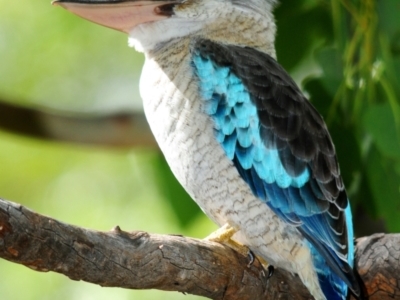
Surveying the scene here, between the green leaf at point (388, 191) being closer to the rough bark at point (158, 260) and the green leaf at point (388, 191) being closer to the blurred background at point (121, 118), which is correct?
the blurred background at point (121, 118)

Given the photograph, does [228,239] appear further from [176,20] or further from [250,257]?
[176,20]

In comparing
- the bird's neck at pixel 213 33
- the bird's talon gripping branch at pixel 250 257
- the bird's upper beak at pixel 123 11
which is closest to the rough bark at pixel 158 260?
the bird's talon gripping branch at pixel 250 257

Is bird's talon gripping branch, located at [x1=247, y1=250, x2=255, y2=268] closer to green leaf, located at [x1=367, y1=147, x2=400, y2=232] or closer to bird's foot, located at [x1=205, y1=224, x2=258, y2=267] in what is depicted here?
bird's foot, located at [x1=205, y1=224, x2=258, y2=267]

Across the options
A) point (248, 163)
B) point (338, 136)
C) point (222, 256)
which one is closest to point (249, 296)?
point (222, 256)

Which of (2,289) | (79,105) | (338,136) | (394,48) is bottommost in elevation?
(2,289)

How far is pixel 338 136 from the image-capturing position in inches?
127

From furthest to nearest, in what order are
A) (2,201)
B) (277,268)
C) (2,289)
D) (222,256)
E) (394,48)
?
(2,289) → (394,48) → (277,268) → (222,256) → (2,201)

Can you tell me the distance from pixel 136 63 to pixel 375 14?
3.02 meters

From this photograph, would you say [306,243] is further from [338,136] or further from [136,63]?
[136,63]

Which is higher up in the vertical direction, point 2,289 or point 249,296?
point 249,296

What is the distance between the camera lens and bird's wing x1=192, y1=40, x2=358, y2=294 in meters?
2.92

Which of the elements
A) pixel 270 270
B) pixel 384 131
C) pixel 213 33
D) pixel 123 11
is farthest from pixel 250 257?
pixel 123 11

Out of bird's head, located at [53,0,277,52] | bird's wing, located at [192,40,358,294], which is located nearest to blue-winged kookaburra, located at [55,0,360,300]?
bird's wing, located at [192,40,358,294]

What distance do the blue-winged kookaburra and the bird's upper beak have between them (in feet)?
1.02
